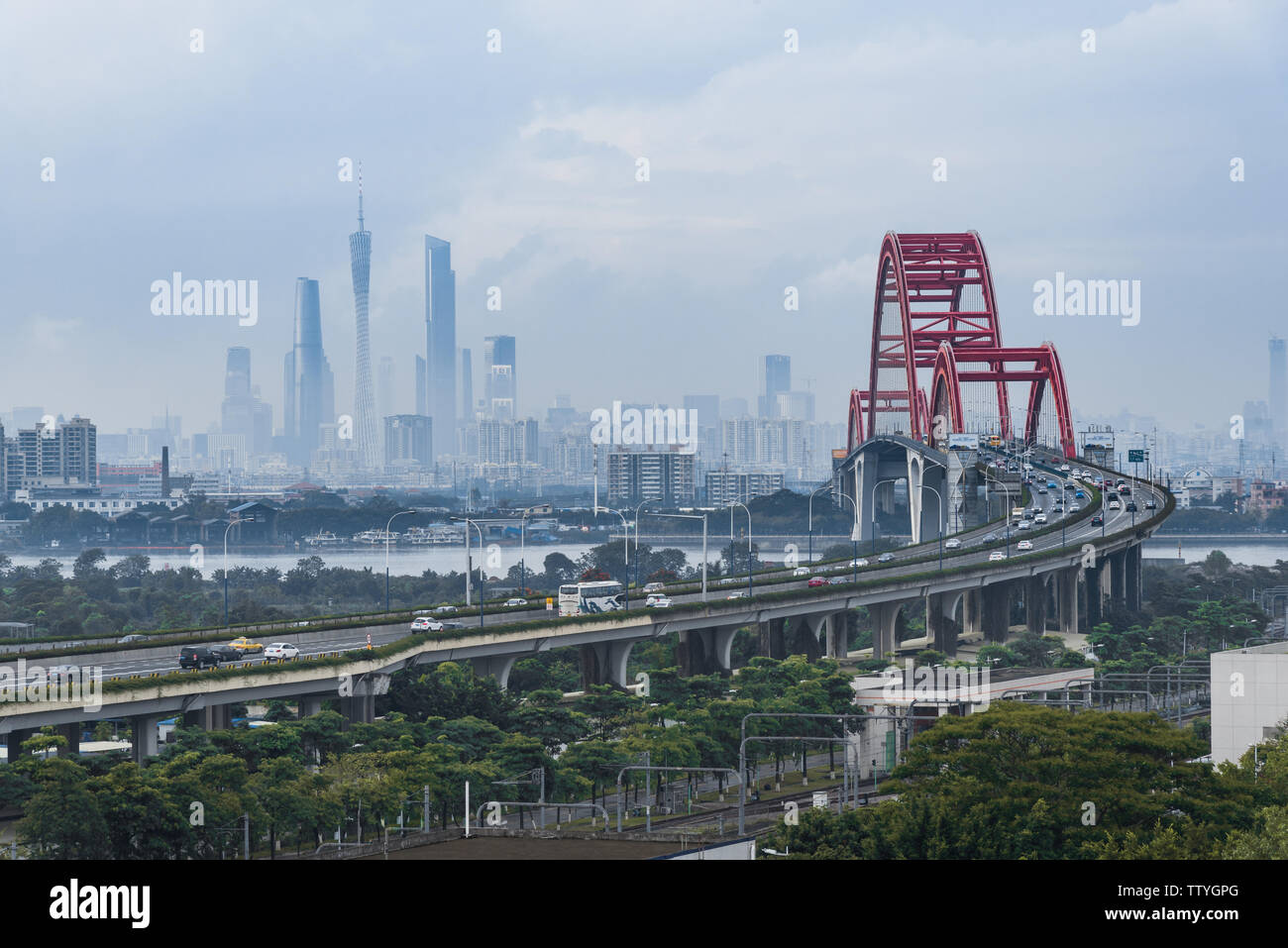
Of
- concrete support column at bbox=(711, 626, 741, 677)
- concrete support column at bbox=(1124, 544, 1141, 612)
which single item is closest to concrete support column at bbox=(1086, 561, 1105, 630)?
concrete support column at bbox=(1124, 544, 1141, 612)

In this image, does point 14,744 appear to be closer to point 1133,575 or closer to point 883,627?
point 883,627

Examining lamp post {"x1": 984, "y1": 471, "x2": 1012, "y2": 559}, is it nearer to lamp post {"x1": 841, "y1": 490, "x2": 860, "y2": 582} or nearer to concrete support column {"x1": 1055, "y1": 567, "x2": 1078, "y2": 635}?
concrete support column {"x1": 1055, "y1": 567, "x2": 1078, "y2": 635}

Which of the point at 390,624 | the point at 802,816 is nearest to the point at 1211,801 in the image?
the point at 802,816

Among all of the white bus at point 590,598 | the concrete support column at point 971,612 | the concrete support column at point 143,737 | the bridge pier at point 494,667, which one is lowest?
the concrete support column at point 971,612

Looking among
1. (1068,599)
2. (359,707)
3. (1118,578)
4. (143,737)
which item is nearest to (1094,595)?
(1068,599)

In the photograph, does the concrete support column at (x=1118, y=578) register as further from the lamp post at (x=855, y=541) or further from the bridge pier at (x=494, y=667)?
the bridge pier at (x=494, y=667)

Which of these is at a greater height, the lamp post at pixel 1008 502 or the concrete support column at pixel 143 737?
the lamp post at pixel 1008 502

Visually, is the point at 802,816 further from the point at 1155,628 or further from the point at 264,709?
the point at 1155,628

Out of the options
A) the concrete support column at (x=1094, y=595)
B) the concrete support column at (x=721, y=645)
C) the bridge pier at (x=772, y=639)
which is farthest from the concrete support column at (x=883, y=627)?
the concrete support column at (x=1094, y=595)
